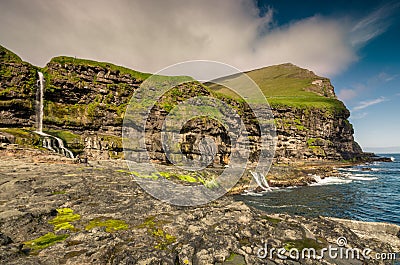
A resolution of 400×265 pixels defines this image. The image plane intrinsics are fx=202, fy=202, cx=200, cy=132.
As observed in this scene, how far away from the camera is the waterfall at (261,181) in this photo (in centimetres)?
4357

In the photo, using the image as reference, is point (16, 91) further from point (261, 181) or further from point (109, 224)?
point (261, 181)

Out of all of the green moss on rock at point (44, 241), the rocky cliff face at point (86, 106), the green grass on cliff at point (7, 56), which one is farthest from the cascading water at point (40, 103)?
the green moss on rock at point (44, 241)

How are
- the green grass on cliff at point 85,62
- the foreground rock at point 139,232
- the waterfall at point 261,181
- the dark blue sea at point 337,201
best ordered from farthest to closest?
the green grass on cliff at point 85,62, the waterfall at point 261,181, the dark blue sea at point 337,201, the foreground rock at point 139,232

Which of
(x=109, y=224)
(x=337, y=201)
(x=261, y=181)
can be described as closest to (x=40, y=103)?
(x=109, y=224)

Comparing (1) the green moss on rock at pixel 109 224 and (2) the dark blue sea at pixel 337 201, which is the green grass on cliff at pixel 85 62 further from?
(1) the green moss on rock at pixel 109 224

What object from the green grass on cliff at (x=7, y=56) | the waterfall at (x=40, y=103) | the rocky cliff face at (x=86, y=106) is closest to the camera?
the rocky cliff face at (x=86, y=106)

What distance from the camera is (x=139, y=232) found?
7.14 m

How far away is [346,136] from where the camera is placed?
107438 mm

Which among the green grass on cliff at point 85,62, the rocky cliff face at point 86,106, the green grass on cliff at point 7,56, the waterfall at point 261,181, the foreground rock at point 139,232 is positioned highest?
the green grass on cliff at point 85,62

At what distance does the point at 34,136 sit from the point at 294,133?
88.0 m

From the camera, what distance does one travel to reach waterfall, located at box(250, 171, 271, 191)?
1715 inches

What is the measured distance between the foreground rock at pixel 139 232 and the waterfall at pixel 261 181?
3221 cm

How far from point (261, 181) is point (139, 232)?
42366 mm

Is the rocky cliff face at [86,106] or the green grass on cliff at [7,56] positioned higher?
the green grass on cliff at [7,56]
